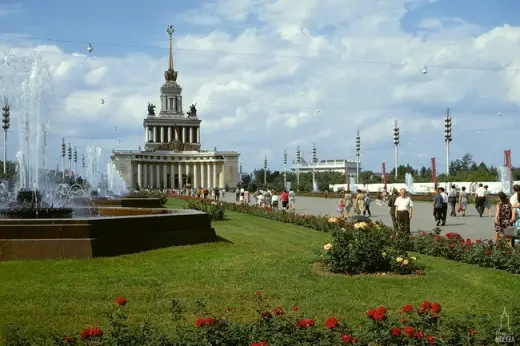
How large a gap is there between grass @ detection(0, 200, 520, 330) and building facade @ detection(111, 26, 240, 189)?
389ft

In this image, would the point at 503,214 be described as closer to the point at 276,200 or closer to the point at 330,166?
the point at 276,200

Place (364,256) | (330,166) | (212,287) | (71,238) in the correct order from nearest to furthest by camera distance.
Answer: (212,287), (364,256), (71,238), (330,166)

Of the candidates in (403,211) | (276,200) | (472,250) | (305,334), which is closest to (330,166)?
(276,200)

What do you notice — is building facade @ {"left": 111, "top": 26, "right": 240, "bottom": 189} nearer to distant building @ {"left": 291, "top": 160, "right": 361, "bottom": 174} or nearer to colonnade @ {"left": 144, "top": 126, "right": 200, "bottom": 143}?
colonnade @ {"left": 144, "top": 126, "right": 200, "bottom": 143}

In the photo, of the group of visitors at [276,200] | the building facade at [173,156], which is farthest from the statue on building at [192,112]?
the group of visitors at [276,200]

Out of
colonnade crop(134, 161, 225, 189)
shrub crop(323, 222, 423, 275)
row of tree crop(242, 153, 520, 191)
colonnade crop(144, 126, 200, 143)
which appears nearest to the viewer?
shrub crop(323, 222, 423, 275)

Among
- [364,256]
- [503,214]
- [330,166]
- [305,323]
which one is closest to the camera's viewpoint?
[305,323]

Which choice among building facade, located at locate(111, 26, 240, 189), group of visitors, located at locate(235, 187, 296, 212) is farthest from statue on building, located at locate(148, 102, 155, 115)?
group of visitors, located at locate(235, 187, 296, 212)

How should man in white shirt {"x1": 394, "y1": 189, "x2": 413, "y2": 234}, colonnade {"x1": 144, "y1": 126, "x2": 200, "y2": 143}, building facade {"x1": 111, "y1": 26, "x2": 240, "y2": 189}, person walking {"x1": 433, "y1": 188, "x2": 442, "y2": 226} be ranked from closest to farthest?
man in white shirt {"x1": 394, "y1": 189, "x2": 413, "y2": 234}
person walking {"x1": 433, "y1": 188, "x2": 442, "y2": 226}
building facade {"x1": 111, "y1": 26, "x2": 240, "y2": 189}
colonnade {"x1": 144, "y1": 126, "x2": 200, "y2": 143}

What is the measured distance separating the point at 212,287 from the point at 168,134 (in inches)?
5598

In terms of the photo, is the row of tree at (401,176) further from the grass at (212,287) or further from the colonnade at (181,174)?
the grass at (212,287)

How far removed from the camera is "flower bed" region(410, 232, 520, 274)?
1228 cm

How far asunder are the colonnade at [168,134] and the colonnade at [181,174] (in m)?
10.2

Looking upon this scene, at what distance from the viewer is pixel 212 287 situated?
10.0 m
